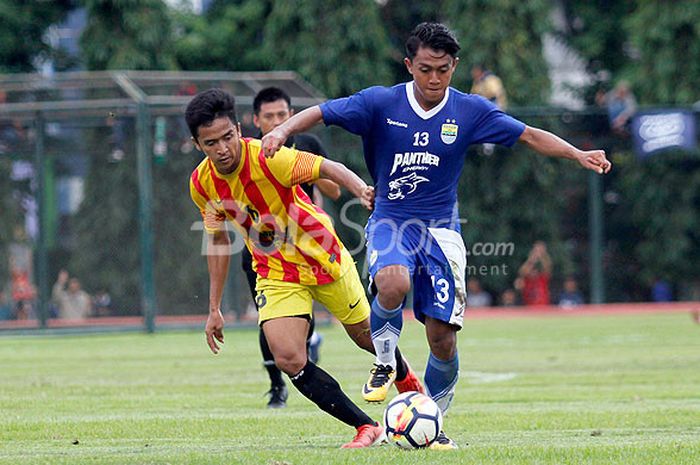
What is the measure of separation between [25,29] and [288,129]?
76.9 ft

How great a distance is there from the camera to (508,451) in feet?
23.6

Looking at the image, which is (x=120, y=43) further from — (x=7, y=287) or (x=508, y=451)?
(x=508, y=451)

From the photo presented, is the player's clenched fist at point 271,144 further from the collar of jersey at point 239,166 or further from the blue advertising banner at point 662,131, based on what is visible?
the blue advertising banner at point 662,131

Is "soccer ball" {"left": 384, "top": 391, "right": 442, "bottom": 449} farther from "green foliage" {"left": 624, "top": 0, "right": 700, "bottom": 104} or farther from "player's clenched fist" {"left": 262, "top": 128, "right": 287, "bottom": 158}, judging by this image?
"green foliage" {"left": 624, "top": 0, "right": 700, "bottom": 104}

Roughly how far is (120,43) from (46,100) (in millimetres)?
6627

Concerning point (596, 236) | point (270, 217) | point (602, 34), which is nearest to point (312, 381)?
point (270, 217)

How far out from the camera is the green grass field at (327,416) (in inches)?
287

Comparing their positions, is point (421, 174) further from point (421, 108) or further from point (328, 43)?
point (328, 43)

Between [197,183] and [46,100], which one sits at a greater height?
[46,100]

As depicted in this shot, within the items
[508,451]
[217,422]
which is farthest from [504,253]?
[508,451]

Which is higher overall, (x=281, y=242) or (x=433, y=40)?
(x=433, y=40)

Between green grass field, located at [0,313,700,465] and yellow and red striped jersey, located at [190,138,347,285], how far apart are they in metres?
1.01

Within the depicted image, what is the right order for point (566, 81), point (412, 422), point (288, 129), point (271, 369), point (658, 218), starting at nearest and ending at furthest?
1. point (412, 422)
2. point (288, 129)
3. point (271, 369)
4. point (658, 218)
5. point (566, 81)

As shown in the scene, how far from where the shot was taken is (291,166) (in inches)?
305
